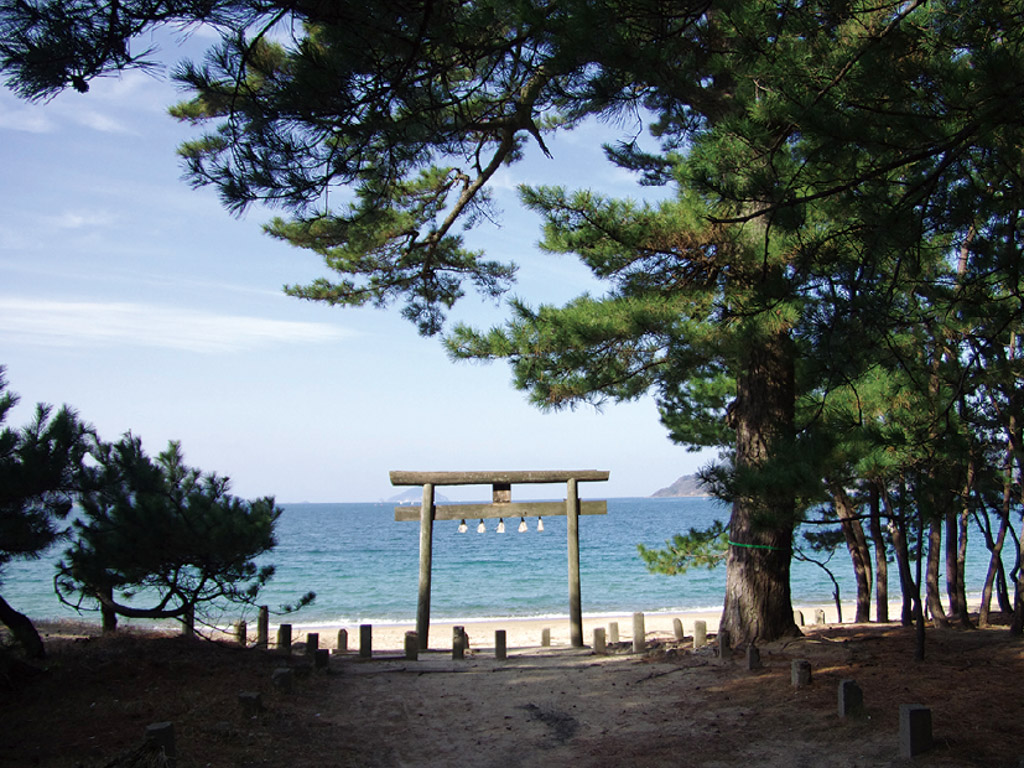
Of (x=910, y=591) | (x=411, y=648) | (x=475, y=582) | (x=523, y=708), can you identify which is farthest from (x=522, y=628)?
(x=475, y=582)

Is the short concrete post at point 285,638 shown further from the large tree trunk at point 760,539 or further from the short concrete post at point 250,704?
the large tree trunk at point 760,539

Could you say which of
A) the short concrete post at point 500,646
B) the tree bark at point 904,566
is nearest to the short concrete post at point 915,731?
the tree bark at point 904,566

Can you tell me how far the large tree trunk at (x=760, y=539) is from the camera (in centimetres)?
655

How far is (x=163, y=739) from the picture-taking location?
3.40m

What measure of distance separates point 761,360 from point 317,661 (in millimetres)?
4716

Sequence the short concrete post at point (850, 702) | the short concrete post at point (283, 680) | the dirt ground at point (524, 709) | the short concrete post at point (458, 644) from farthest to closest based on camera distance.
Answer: the short concrete post at point (458, 644) < the short concrete post at point (283, 680) < the short concrete post at point (850, 702) < the dirt ground at point (524, 709)

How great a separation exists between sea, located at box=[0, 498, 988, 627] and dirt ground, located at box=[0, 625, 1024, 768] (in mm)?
5392

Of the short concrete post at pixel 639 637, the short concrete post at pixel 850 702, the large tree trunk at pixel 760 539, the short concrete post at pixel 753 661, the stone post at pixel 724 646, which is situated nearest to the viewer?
the short concrete post at pixel 850 702

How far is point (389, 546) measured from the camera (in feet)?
152

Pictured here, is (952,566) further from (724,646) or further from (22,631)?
(22,631)

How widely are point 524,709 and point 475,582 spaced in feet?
81.0

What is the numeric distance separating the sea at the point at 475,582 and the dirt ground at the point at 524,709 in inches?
212

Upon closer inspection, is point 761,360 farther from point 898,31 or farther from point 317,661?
point 317,661

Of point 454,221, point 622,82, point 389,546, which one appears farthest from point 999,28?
point 389,546
